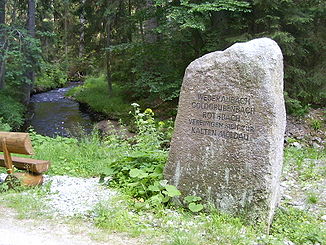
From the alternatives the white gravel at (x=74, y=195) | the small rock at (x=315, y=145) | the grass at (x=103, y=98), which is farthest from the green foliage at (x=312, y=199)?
the grass at (x=103, y=98)

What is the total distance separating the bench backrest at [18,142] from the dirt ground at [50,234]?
1156mm

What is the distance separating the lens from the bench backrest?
17.4 ft

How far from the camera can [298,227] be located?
456 cm

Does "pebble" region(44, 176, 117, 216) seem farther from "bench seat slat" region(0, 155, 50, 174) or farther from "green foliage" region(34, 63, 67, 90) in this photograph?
"green foliage" region(34, 63, 67, 90)

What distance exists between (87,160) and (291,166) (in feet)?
14.7

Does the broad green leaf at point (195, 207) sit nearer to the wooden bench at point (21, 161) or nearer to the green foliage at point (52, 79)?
the wooden bench at point (21, 161)

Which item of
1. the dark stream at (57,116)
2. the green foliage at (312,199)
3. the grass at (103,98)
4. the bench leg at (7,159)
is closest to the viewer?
the bench leg at (7,159)

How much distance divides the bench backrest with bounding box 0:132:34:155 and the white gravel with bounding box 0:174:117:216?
698 mm

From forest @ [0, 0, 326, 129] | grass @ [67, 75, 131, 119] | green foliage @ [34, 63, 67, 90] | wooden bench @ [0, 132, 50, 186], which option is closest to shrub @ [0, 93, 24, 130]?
forest @ [0, 0, 326, 129]

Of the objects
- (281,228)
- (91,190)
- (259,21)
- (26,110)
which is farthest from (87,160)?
(26,110)

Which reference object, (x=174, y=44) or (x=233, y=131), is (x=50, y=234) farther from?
(x=174, y=44)

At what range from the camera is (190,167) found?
4.97 m

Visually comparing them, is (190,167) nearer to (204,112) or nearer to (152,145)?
(204,112)

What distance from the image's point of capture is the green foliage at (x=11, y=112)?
44.4 feet
